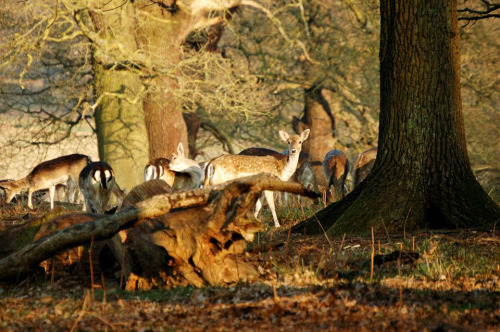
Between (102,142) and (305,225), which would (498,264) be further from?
(102,142)

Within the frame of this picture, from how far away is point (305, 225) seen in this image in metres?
8.98

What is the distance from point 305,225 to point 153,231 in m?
3.24

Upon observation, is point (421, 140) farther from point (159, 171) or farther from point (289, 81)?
point (289, 81)

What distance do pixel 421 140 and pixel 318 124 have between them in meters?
16.0

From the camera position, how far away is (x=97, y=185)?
48.5 feet

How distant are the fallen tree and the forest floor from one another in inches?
8.1

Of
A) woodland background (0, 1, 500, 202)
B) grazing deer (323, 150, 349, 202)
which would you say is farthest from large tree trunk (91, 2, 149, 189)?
grazing deer (323, 150, 349, 202)

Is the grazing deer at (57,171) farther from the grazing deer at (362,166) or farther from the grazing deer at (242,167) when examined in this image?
the grazing deer at (362,166)

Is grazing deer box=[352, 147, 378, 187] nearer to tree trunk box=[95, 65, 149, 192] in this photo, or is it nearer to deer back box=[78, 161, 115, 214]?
tree trunk box=[95, 65, 149, 192]

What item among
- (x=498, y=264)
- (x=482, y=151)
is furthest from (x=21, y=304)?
(x=482, y=151)

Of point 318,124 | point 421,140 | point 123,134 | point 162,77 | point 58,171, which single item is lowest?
point 421,140

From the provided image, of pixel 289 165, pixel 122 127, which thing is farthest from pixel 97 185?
pixel 289 165

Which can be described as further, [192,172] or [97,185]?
[192,172]

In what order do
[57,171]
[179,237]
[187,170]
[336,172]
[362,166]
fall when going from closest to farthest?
[179,237] → [187,170] → [336,172] → [362,166] → [57,171]
